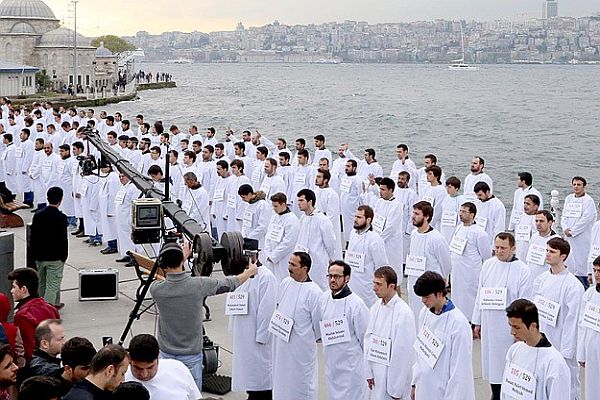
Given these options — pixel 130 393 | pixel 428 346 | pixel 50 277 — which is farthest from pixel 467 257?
pixel 130 393

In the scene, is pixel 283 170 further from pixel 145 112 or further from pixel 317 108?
pixel 317 108

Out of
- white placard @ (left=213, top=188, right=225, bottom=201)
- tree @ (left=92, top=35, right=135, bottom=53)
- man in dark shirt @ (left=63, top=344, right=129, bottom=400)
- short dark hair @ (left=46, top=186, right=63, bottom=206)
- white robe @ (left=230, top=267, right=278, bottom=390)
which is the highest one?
tree @ (left=92, top=35, right=135, bottom=53)

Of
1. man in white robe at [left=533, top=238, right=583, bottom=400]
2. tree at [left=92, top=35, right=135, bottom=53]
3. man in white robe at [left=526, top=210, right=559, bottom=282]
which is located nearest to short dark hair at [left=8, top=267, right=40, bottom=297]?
man in white robe at [left=533, top=238, right=583, bottom=400]

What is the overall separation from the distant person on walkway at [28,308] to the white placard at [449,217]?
7.14 metres

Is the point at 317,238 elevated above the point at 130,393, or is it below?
above

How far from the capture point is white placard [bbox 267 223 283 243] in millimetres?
11812

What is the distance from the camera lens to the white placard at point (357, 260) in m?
11.0

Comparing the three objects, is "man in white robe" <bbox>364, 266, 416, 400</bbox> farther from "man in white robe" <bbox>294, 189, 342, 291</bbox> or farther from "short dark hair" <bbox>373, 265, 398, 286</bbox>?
Result: "man in white robe" <bbox>294, 189, 342, 291</bbox>

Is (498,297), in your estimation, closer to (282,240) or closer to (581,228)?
(282,240)

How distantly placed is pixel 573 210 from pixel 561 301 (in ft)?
16.4

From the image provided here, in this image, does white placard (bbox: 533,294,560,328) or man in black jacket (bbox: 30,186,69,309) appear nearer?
white placard (bbox: 533,294,560,328)

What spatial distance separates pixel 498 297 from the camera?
366 inches

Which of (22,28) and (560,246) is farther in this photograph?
(22,28)

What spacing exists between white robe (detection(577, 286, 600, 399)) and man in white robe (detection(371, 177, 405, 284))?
4.77 meters
